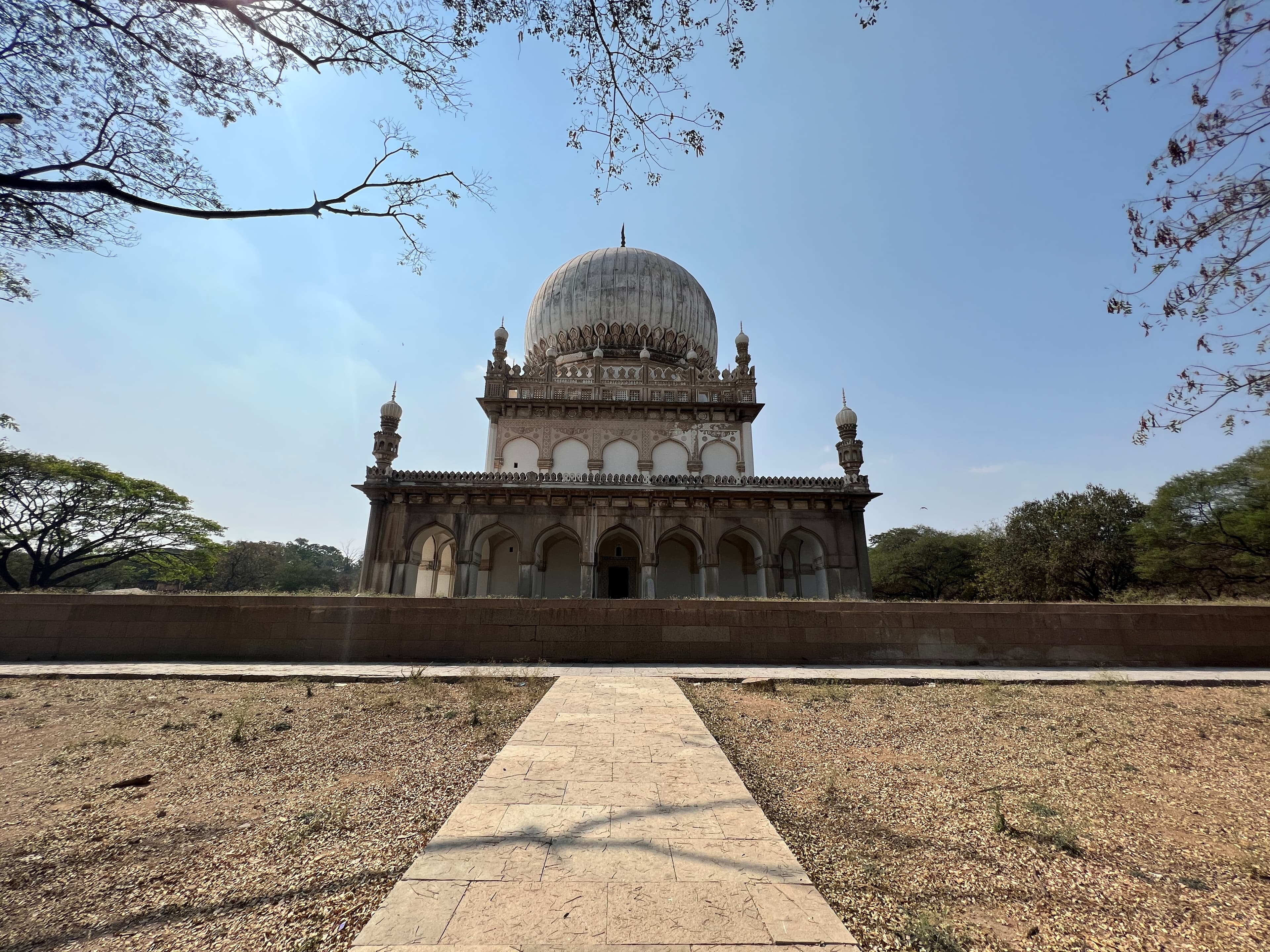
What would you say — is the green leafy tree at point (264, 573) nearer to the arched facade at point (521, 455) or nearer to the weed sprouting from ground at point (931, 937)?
the arched facade at point (521, 455)

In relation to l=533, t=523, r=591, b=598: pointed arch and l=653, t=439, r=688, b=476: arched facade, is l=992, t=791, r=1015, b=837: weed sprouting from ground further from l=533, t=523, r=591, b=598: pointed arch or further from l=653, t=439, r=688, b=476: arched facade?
l=653, t=439, r=688, b=476: arched facade

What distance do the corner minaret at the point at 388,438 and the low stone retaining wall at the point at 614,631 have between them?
8.11 metres

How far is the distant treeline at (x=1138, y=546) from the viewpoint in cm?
2142

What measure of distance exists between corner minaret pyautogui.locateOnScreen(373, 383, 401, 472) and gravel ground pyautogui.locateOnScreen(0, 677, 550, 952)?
11.5 meters

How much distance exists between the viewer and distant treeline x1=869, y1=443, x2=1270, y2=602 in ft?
70.3

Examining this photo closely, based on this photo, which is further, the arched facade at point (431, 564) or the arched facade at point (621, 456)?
the arched facade at point (621, 456)

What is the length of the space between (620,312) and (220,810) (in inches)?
933

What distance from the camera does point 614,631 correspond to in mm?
10555

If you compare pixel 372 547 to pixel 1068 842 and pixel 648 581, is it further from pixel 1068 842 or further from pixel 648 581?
pixel 1068 842

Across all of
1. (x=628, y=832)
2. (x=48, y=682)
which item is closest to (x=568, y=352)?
(x=48, y=682)

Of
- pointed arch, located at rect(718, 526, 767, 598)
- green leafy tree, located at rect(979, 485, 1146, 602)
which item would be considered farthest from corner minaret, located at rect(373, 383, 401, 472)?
green leafy tree, located at rect(979, 485, 1146, 602)

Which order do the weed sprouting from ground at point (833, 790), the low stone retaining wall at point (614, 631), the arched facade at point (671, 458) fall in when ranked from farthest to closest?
the arched facade at point (671, 458) → the low stone retaining wall at point (614, 631) → the weed sprouting from ground at point (833, 790)

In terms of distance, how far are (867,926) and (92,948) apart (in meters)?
3.20

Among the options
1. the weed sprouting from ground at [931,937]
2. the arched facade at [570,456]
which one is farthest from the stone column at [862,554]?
the weed sprouting from ground at [931,937]
